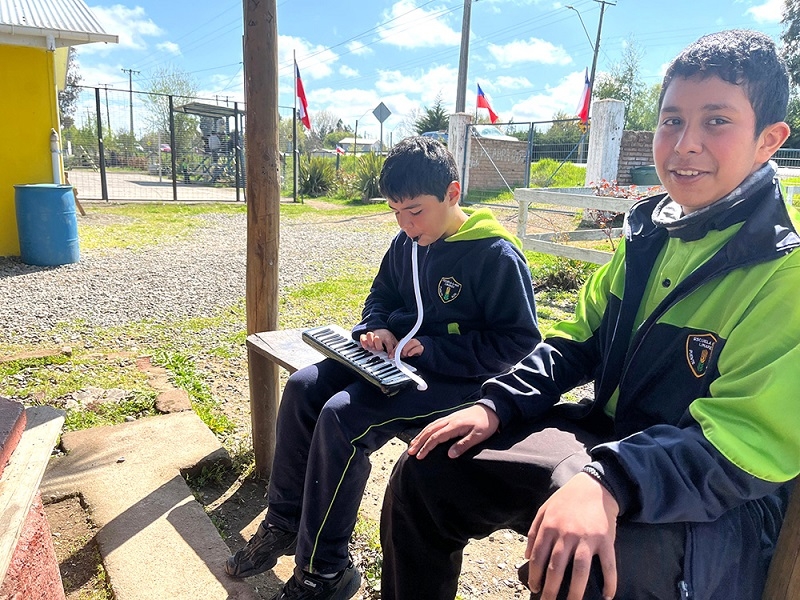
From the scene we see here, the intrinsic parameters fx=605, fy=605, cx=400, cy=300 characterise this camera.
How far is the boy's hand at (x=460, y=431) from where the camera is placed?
144 cm

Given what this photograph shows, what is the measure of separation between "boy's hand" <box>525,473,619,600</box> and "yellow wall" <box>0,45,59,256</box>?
7.68 metres

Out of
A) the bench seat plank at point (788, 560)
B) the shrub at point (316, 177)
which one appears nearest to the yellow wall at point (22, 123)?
the bench seat plank at point (788, 560)

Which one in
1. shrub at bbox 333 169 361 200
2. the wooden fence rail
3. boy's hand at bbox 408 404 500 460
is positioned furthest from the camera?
shrub at bbox 333 169 361 200

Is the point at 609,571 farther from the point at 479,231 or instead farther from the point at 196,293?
the point at 196,293

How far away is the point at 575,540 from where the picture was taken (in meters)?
1.01

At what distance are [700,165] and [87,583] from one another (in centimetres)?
220

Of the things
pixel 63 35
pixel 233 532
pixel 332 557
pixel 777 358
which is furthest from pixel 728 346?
pixel 63 35

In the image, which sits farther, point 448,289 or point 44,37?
point 44,37

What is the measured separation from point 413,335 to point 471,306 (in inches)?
9.1

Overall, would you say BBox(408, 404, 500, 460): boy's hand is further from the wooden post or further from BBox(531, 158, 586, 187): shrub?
BBox(531, 158, 586, 187): shrub

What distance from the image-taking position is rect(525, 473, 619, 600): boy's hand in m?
1.01

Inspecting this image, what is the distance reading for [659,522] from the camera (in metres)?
1.05

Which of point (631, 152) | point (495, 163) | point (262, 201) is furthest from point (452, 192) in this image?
point (495, 163)

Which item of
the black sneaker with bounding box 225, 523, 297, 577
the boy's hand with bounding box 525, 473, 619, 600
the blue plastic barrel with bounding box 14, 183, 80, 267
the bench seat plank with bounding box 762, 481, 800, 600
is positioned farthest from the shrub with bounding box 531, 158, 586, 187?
the boy's hand with bounding box 525, 473, 619, 600
